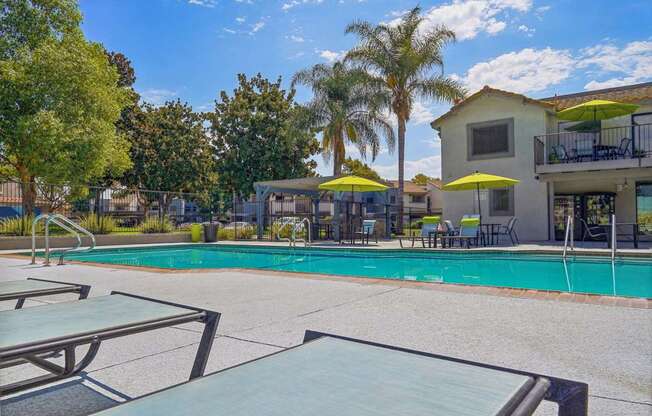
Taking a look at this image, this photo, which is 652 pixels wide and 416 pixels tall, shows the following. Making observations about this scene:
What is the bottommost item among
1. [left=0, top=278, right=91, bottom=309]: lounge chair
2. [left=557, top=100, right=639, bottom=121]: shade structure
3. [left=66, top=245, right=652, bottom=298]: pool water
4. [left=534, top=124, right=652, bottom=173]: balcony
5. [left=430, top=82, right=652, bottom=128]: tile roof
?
[left=66, top=245, right=652, bottom=298]: pool water

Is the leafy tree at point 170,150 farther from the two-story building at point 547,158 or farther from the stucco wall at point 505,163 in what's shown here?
the two-story building at point 547,158

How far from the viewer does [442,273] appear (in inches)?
372

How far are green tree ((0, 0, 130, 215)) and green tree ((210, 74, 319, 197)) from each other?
10.7m

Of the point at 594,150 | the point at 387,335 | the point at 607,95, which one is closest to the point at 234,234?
the point at 594,150

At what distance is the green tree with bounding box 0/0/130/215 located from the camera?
16.7 meters

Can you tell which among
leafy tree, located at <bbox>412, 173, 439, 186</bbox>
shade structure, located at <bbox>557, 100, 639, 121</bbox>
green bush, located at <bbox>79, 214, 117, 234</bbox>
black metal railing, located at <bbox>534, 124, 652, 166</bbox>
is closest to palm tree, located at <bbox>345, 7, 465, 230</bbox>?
black metal railing, located at <bbox>534, 124, 652, 166</bbox>

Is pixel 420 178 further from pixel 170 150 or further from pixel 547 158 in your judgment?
pixel 547 158

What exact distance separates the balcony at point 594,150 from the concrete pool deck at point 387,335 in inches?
472

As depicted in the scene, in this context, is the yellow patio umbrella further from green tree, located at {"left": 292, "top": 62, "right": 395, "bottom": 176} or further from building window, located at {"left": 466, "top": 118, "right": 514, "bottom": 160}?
green tree, located at {"left": 292, "top": 62, "right": 395, "bottom": 176}

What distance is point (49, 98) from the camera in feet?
57.3

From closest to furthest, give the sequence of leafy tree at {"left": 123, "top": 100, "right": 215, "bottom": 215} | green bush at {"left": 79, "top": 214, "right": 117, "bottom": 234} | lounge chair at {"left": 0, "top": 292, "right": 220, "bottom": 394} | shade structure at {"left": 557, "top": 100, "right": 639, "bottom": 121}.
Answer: lounge chair at {"left": 0, "top": 292, "right": 220, "bottom": 394} → shade structure at {"left": 557, "top": 100, "right": 639, "bottom": 121} → green bush at {"left": 79, "top": 214, "right": 117, "bottom": 234} → leafy tree at {"left": 123, "top": 100, "right": 215, "bottom": 215}

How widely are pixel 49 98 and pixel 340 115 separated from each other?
12.6 m

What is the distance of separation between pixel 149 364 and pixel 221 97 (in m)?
29.7

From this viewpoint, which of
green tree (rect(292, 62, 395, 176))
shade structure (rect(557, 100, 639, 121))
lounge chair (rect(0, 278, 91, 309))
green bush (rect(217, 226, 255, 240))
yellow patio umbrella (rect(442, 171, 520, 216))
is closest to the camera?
lounge chair (rect(0, 278, 91, 309))
